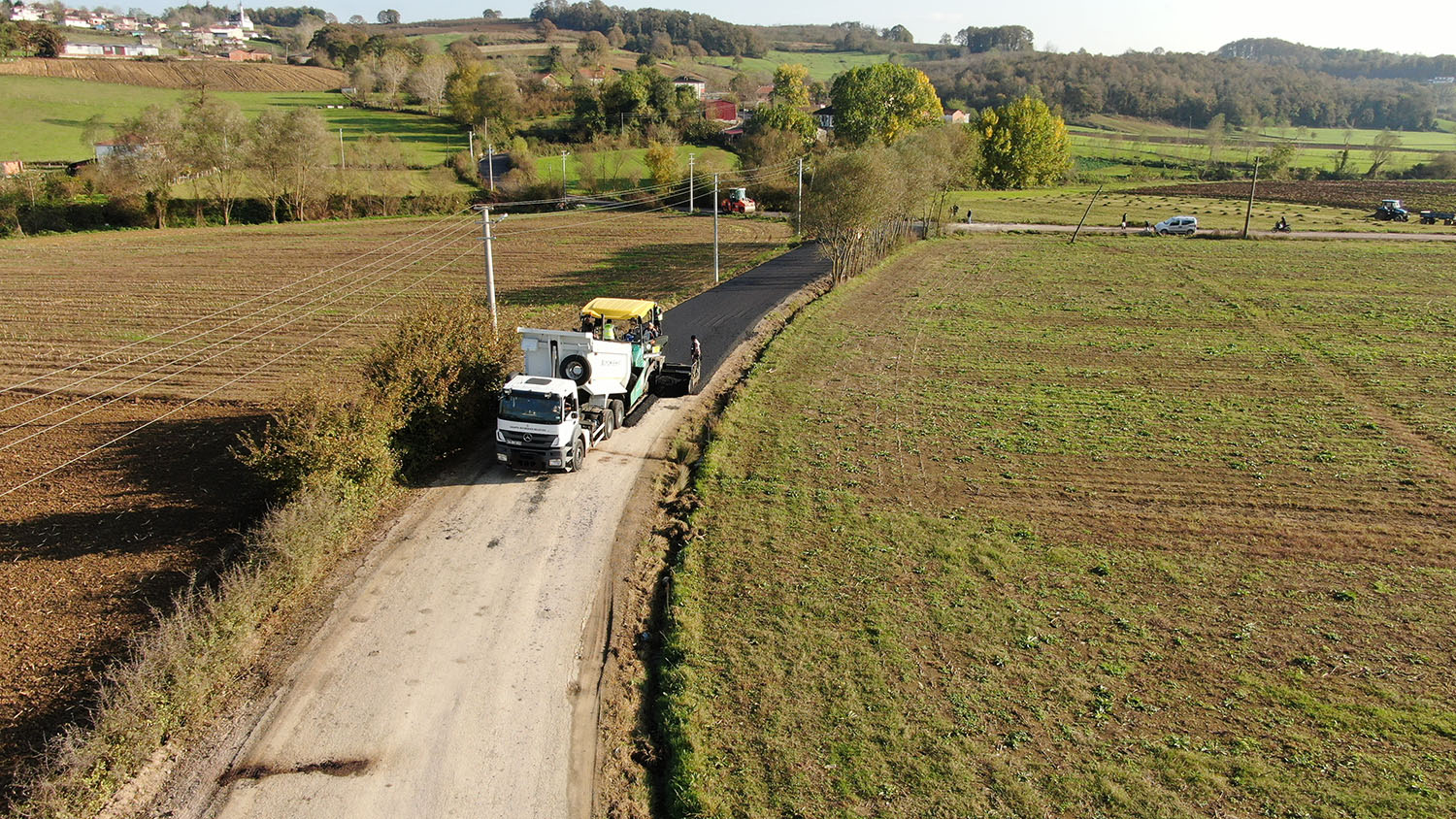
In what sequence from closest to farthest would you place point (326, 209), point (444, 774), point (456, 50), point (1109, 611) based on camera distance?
1. point (444, 774)
2. point (1109, 611)
3. point (326, 209)
4. point (456, 50)

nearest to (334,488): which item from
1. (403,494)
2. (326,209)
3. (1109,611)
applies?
(403,494)

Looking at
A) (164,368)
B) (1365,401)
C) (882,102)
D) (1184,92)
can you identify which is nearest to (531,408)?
(164,368)

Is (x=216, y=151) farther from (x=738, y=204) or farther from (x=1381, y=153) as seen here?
(x=1381, y=153)

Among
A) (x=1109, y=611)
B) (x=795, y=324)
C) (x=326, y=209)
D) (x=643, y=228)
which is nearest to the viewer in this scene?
(x=1109, y=611)

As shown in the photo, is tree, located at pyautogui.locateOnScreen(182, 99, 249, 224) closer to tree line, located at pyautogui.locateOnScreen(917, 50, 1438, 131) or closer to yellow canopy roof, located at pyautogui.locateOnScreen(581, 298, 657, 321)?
yellow canopy roof, located at pyautogui.locateOnScreen(581, 298, 657, 321)

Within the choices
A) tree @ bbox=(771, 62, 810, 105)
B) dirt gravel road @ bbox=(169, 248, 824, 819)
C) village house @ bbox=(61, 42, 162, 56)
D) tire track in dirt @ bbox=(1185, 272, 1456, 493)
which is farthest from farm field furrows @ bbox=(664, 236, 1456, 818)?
village house @ bbox=(61, 42, 162, 56)

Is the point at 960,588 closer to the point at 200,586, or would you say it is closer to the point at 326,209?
the point at 200,586
